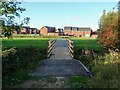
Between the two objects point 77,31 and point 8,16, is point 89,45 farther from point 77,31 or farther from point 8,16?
point 77,31

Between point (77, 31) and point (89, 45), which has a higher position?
point (89, 45)

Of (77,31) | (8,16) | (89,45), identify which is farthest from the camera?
(77,31)

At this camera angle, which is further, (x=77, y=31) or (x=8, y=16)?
(x=77, y=31)

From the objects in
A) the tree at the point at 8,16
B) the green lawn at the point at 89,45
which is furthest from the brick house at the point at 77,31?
the tree at the point at 8,16

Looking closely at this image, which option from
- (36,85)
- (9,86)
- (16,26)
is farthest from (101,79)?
(16,26)

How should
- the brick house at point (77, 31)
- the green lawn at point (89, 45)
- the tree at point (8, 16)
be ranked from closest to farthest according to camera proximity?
the tree at point (8, 16) < the green lawn at point (89, 45) < the brick house at point (77, 31)

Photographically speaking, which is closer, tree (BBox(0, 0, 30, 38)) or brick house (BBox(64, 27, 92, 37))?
tree (BBox(0, 0, 30, 38))

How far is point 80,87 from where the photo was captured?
406 inches

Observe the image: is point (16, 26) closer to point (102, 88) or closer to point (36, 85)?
point (36, 85)

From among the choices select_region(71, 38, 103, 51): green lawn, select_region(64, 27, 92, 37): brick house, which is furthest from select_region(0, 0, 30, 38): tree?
select_region(64, 27, 92, 37): brick house

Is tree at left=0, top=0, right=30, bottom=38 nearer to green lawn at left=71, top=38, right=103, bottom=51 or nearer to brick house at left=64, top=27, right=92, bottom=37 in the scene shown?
green lawn at left=71, top=38, right=103, bottom=51

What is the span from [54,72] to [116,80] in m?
4.22

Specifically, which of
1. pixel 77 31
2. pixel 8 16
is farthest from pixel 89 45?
pixel 77 31

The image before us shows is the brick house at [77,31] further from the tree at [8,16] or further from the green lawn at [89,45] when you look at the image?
the tree at [8,16]
